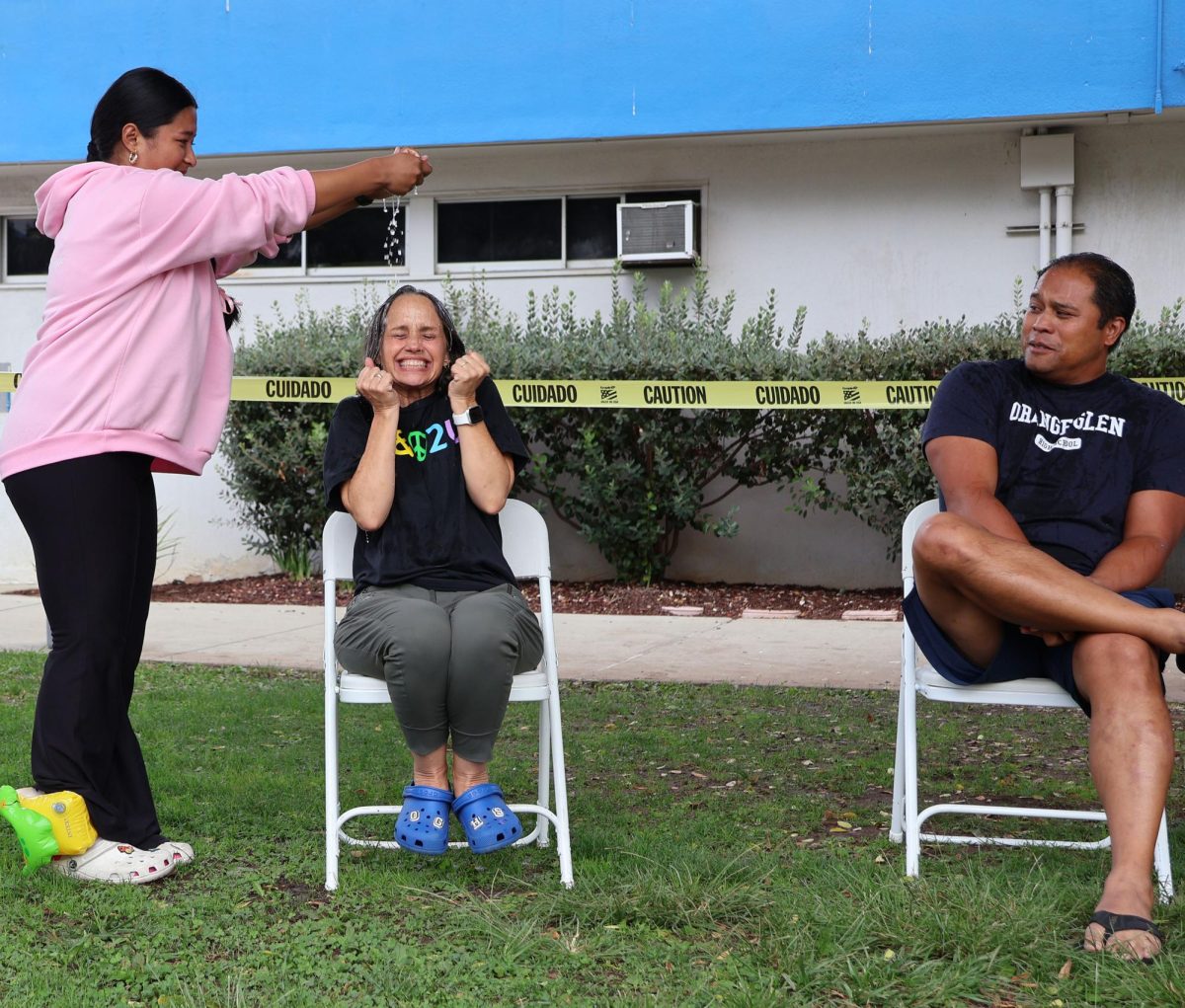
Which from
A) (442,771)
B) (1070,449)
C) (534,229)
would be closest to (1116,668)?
(1070,449)

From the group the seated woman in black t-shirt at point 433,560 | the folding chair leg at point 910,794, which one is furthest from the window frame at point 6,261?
the folding chair leg at point 910,794

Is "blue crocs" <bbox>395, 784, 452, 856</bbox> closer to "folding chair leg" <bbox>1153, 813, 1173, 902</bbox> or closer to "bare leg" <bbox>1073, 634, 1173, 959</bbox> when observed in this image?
"bare leg" <bbox>1073, 634, 1173, 959</bbox>

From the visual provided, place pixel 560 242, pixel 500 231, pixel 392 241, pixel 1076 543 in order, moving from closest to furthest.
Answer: pixel 1076 543
pixel 560 242
pixel 500 231
pixel 392 241

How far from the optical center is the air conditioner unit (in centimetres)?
990

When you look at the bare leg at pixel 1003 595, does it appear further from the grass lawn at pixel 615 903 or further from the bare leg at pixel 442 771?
the bare leg at pixel 442 771

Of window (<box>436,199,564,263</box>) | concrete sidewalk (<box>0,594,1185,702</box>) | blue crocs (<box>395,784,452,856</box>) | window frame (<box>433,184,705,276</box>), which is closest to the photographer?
blue crocs (<box>395,784,452,856</box>)

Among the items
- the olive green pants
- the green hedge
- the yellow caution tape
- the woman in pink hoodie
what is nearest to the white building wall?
the green hedge

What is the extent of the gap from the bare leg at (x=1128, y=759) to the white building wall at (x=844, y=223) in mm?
6592

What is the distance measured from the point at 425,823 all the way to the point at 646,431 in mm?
5601

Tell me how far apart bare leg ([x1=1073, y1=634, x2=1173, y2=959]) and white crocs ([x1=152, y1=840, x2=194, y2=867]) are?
7.14ft

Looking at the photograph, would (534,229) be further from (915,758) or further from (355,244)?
(915,758)

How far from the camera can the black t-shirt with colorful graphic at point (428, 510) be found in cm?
375

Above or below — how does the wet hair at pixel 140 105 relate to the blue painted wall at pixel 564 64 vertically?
below

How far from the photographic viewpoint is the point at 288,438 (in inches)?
371
